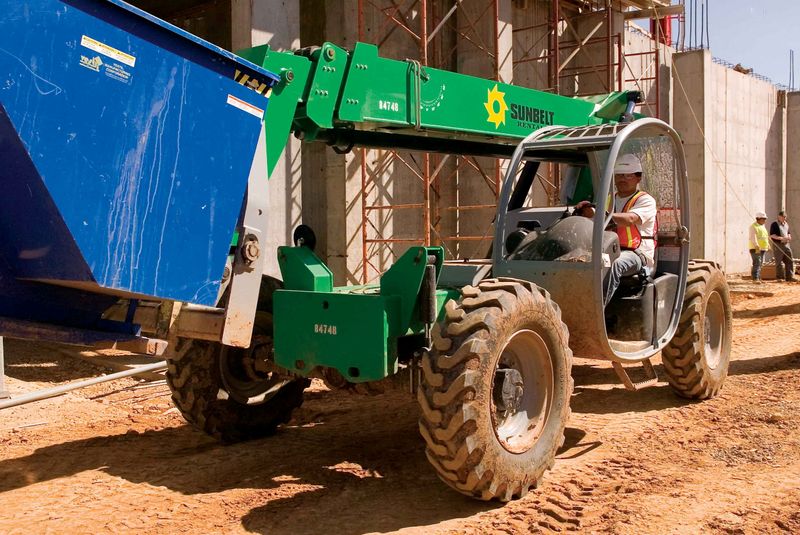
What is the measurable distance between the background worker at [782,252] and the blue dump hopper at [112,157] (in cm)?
1887

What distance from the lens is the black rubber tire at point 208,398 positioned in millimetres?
5695

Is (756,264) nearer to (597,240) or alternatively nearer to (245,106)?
(597,240)

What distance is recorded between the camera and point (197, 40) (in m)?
4.24

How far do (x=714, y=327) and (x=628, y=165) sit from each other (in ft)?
6.79

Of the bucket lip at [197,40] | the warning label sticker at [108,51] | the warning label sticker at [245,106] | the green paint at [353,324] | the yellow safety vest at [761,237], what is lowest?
the green paint at [353,324]

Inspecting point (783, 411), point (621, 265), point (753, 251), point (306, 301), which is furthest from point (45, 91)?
point (753, 251)

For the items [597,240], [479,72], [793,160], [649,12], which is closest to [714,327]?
[597,240]

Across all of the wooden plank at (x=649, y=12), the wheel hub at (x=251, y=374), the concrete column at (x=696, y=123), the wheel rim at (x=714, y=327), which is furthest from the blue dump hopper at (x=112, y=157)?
the concrete column at (x=696, y=123)

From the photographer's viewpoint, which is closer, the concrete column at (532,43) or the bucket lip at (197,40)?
the bucket lip at (197,40)

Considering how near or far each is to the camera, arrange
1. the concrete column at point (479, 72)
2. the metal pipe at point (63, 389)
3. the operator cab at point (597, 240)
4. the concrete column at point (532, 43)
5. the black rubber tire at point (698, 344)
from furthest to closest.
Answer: the concrete column at point (532, 43) < the concrete column at point (479, 72) < the black rubber tire at point (698, 344) < the metal pipe at point (63, 389) < the operator cab at point (597, 240)

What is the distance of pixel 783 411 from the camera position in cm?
683

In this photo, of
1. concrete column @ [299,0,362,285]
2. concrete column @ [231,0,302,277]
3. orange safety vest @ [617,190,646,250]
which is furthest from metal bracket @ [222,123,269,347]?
concrete column @ [299,0,362,285]

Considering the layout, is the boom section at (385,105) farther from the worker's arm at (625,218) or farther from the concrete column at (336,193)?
the concrete column at (336,193)

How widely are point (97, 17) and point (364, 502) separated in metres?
2.95
